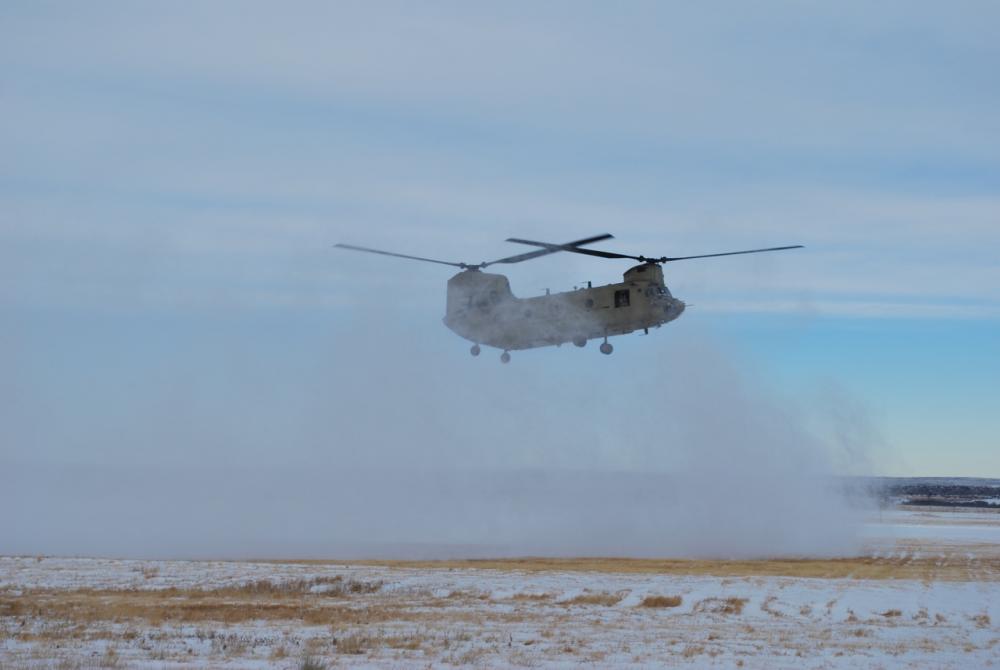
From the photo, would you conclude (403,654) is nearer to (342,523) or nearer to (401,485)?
(342,523)

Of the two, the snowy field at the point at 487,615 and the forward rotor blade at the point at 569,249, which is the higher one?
the forward rotor blade at the point at 569,249

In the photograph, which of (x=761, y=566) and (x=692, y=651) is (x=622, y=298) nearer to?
(x=692, y=651)

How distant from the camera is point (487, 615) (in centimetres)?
3453

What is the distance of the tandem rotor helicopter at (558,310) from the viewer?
145ft

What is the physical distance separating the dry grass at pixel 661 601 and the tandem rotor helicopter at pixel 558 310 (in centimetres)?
984

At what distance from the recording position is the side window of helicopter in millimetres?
44594

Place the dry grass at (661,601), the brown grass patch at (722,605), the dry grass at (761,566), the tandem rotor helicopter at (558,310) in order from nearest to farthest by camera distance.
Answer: the brown grass patch at (722,605), the dry grass at (661,601), the tandem rotor helicopter at (558,310), the dry grass at (761,566)

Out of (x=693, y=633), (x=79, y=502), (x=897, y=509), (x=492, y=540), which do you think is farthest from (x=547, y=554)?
(x=897, y=509)

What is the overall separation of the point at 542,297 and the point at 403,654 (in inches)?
896

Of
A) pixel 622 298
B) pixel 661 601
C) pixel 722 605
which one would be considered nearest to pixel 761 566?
pixel 722 605

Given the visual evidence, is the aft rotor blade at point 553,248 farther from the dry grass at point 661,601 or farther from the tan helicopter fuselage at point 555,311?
the dry grass at point 661,601

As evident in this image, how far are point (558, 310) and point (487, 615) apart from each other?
15.3m

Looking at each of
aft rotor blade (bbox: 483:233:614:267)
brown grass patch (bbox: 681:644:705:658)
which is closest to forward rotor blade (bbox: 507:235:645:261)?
aft rotor blade (bbox: 483:233:614:267)

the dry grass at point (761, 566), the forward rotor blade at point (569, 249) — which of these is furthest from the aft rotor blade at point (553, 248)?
the dry grass at point (761, 566)
